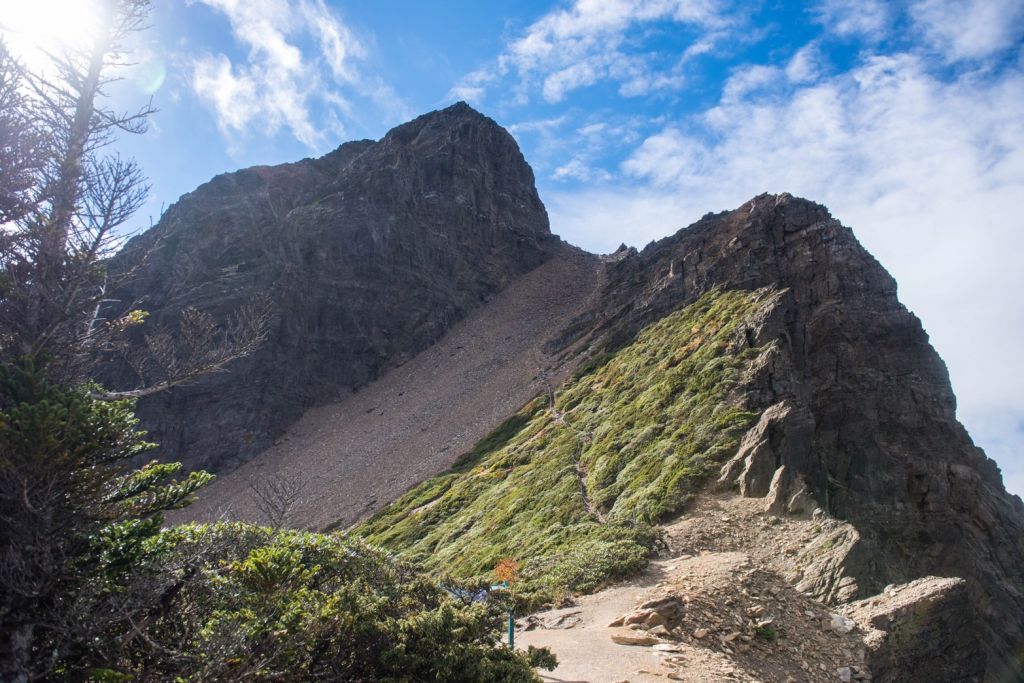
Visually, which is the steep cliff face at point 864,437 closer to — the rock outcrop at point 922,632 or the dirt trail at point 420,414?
the rock outcrop at point 922,632

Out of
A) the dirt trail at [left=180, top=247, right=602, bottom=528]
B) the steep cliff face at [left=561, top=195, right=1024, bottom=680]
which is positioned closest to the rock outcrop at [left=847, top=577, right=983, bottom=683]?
the steep cliff face at [left=561, top=195, right=1024, bottom=680]

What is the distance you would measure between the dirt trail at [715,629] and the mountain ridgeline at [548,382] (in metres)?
1.07

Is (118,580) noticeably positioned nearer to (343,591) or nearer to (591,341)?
(343,591)

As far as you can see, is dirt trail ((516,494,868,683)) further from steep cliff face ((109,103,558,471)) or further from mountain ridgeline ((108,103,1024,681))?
steep cliff face ((109,103,558,471))

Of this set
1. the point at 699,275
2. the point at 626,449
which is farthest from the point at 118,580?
the point at 699,275

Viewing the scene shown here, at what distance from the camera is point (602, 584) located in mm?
15820

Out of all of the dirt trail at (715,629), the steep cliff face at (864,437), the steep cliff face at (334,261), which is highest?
the steep cliff face at (334,261)

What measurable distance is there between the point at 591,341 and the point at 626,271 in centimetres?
1083

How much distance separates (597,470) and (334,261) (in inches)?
2188

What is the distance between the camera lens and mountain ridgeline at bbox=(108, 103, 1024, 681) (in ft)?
63.3

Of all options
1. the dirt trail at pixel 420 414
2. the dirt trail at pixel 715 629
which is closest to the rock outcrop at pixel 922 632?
the dirt trail at pixel 715 629

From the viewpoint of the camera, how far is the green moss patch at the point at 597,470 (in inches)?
757

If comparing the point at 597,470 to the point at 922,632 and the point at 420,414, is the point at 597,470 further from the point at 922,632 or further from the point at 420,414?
the point at 420,414

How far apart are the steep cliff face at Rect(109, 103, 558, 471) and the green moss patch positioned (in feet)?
106
